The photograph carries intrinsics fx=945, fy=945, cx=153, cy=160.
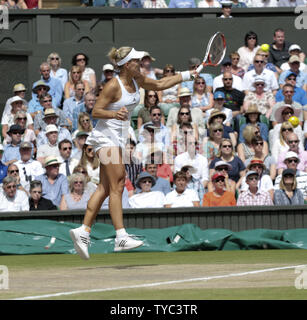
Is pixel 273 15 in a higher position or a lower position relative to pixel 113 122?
higher

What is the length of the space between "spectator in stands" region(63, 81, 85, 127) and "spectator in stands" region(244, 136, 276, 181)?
333cm

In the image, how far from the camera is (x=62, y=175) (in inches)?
550

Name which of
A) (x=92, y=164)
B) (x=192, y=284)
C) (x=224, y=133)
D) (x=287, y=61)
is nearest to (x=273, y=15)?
(x=287, y=61)

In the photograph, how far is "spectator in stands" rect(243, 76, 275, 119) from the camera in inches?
645

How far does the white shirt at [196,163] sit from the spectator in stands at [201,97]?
2.04m

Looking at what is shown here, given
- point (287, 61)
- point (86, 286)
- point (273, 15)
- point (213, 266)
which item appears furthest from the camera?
point (273, 15)

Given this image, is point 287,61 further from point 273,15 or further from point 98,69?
point 98,69

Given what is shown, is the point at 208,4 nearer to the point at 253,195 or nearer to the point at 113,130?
the point at 253,195

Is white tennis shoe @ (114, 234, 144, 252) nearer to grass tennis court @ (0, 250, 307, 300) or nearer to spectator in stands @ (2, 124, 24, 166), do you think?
grass tennis court @ (0, 250, 307, 300)

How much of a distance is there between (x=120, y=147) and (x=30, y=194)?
14.6 ft

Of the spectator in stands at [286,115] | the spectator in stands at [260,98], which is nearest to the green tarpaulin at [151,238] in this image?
the spectator in stands at [286,115]

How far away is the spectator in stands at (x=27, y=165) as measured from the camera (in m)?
14.5

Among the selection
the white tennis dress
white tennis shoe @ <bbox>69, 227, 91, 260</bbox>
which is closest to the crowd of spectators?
the white tennis dress

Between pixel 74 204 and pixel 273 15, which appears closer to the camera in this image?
pixel 74 204
